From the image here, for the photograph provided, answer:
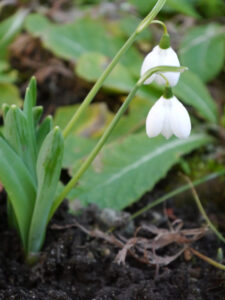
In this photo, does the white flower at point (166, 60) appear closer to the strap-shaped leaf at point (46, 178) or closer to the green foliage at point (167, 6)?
the strap-shaped leaf at point (46, 178)

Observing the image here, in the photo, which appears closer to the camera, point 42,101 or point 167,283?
point 167,283

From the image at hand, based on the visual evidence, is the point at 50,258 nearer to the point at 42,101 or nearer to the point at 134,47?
the point at 42,101

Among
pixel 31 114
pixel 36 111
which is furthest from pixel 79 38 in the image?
pixel 31 114

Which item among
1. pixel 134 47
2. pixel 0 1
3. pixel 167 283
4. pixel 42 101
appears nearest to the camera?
pixel 167 283

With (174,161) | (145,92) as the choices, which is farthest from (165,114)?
(145,92)

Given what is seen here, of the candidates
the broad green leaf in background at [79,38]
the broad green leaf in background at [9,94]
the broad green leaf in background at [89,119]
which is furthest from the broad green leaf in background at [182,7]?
the broad green leaf in background at [9,94]

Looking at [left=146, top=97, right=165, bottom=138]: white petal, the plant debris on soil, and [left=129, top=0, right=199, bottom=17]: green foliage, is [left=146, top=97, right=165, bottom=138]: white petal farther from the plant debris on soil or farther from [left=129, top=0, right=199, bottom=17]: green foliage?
[left=129, top=0, right=199, bottom=17]: green foliage

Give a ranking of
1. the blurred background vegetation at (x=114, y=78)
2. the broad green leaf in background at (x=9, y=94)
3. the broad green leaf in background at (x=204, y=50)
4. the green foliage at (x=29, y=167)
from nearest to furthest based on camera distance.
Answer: the green foliage at (x=29, y=167), the blurred background vegetation at (x=114, y=78), the broad green leaf in background at (x=9, y=94), the broad green leaf in background at (x=204, y=50)
